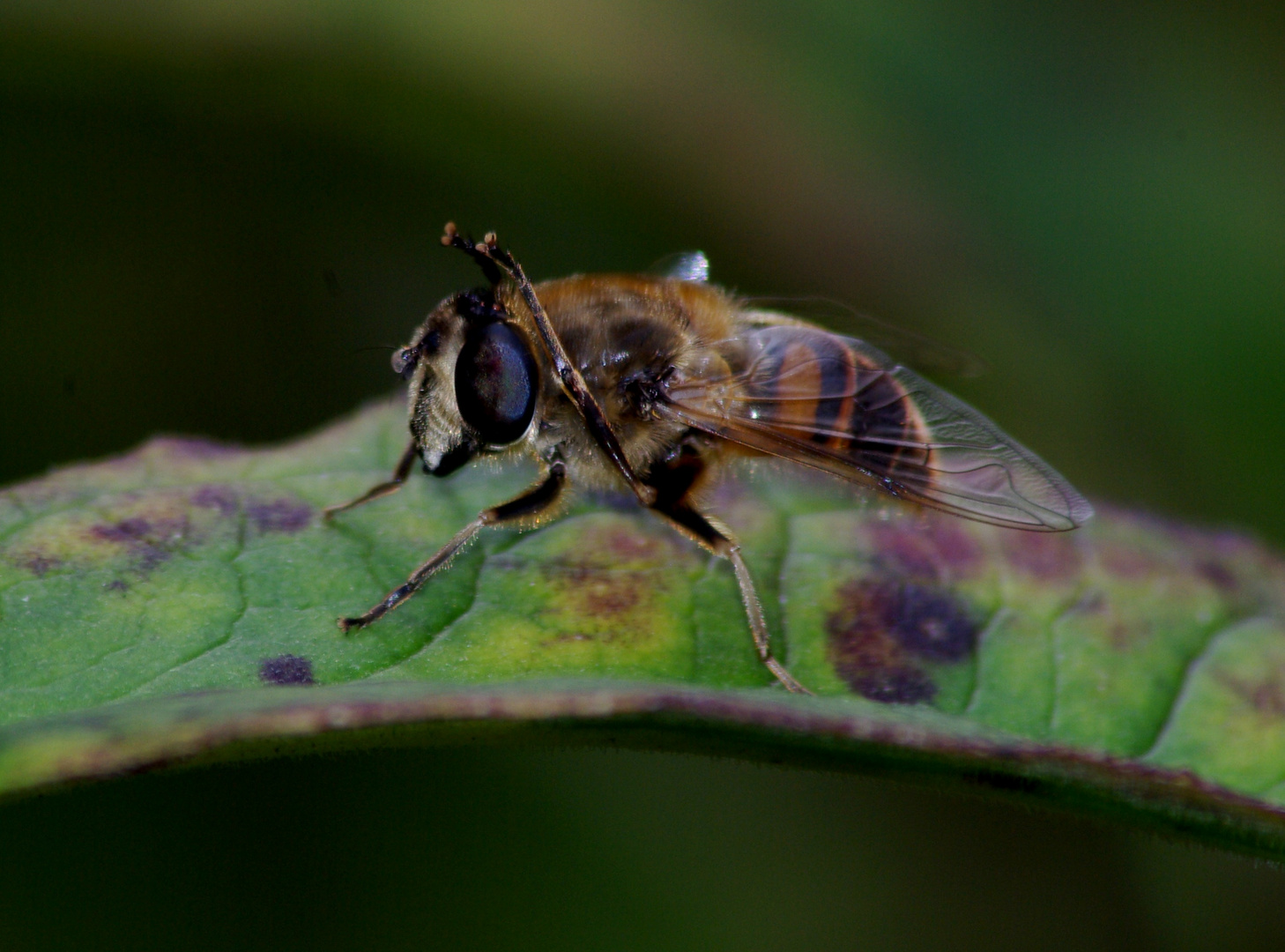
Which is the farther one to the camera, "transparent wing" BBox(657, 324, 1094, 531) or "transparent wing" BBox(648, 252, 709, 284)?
"transparent wing" BBox(648, 252, 709, 284)

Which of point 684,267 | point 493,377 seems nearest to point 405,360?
point 493,377

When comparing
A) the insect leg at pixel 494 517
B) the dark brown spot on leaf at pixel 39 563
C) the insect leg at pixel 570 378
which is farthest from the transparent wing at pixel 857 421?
the dark brown spot on leaf at pixel 39 563

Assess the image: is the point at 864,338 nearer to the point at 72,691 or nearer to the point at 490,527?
the point at 490,527

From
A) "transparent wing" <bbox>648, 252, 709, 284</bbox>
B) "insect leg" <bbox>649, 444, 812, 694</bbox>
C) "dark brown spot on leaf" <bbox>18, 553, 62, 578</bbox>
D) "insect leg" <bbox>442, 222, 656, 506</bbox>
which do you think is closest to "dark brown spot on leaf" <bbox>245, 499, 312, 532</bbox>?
"dark brown spot on leaf" <bbox>18, 553, 62, 578</bbox>

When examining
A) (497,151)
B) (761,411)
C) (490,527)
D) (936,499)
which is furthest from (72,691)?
(497,151)

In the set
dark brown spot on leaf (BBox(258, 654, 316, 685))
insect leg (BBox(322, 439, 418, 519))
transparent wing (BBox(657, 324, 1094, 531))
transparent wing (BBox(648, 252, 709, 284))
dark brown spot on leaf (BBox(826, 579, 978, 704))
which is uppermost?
transparent wing (BBox(648, 252, 709, 284))

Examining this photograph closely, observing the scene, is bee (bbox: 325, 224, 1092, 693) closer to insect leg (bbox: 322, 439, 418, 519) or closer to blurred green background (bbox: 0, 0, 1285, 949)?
insect leg (bbox: 322, 439, 418, 519)

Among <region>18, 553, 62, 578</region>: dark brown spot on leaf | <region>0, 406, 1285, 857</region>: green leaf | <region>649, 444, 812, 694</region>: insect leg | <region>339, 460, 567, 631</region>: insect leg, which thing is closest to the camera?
<region>0, 406, 1285, 857</region>: green leaf

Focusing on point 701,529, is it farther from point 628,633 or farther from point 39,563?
point 39,563

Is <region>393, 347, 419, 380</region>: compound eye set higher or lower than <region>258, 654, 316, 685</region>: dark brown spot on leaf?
higher
